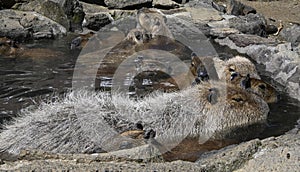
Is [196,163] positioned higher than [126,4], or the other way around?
[196,163]

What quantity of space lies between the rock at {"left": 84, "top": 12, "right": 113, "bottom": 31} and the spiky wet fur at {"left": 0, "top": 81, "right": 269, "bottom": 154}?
682 cm

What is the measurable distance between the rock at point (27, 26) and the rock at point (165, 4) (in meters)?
3.44

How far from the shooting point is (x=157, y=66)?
8.40 metres

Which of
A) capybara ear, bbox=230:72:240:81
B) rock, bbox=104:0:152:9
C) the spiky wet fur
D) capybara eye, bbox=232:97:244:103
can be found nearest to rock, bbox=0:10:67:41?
rock, bbox=104:0:152:9

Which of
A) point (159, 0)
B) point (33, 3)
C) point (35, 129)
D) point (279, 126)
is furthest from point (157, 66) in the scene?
point (159, 0)

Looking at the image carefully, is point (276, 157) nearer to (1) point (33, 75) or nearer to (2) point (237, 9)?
(1) point (33, 75)

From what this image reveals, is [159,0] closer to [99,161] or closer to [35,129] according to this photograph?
[35,129]

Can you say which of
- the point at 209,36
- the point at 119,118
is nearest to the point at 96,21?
the point at 209,36

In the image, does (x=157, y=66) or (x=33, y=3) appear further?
(x=33, y=3)

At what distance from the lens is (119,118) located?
5230 millimetres

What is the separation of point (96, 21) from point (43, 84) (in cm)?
559

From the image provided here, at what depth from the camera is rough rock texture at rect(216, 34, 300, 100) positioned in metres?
8.01

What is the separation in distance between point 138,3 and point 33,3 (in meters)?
2.71

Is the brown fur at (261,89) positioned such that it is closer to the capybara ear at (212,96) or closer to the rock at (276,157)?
the capybara ear at (212,96)
